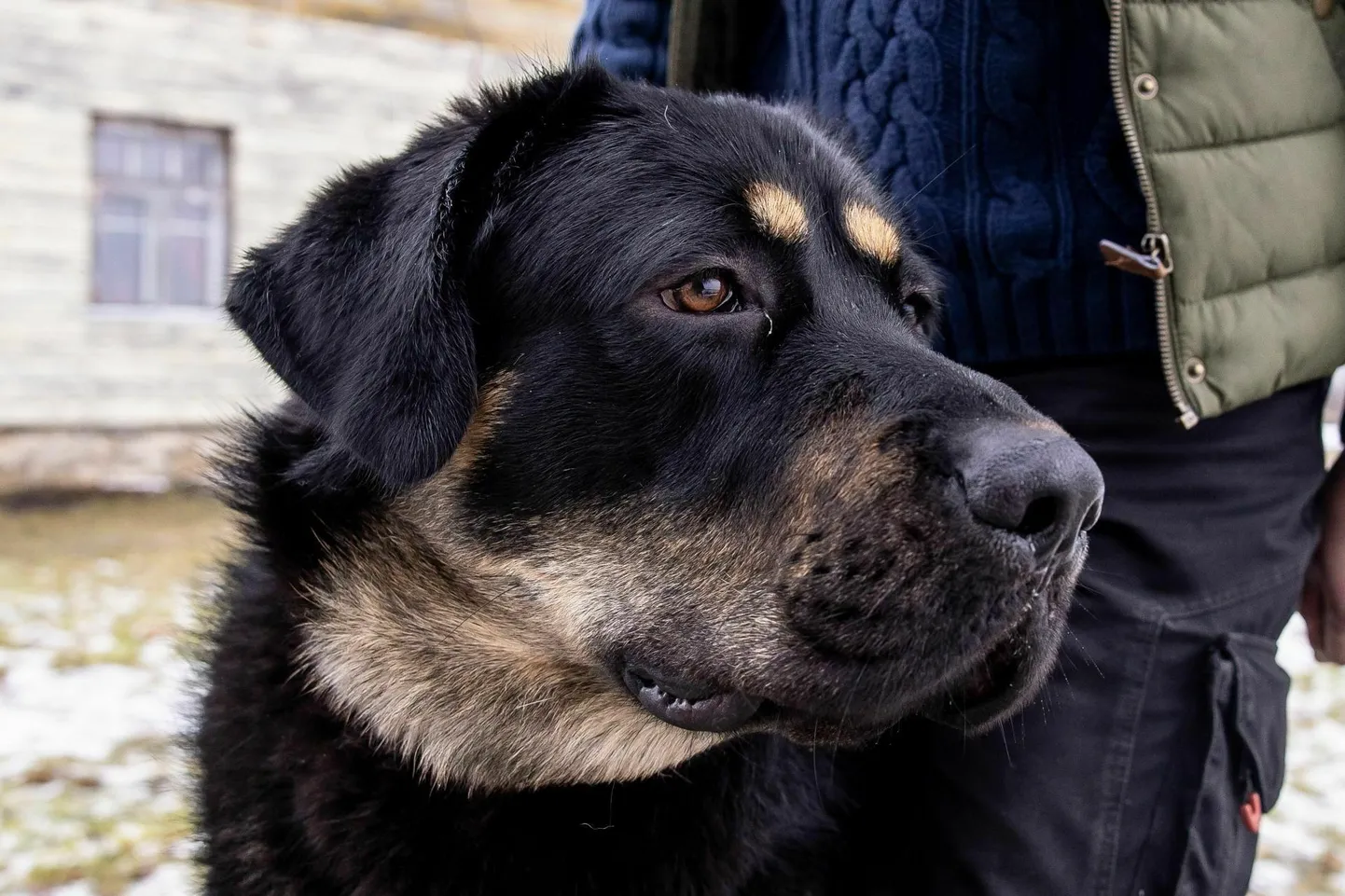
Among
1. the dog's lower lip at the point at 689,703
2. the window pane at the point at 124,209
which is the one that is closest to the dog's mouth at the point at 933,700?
the dog's lower lip at the point at 689,703

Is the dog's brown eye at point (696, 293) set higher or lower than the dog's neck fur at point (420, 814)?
higher

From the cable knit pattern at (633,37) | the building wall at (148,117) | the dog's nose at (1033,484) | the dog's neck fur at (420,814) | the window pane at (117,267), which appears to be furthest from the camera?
the window pane at (117,267)

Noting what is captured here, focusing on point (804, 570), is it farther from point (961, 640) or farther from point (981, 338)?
point (981, 338)

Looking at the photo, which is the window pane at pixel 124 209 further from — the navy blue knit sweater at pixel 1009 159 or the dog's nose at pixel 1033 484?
the dog's nose at pixel 1033 484

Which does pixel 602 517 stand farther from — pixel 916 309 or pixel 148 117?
pixel 148 117

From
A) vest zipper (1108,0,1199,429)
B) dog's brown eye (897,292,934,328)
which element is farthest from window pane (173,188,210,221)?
vest zipper (1108,0,1199,429)

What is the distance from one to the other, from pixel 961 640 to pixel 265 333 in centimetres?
132

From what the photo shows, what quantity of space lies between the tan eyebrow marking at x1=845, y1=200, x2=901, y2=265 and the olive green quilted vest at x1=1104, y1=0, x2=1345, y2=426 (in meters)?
0.47

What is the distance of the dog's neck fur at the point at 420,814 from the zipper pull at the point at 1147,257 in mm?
1161

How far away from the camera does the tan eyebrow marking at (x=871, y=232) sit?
2.32m

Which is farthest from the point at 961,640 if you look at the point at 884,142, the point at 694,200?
the point at 884,142

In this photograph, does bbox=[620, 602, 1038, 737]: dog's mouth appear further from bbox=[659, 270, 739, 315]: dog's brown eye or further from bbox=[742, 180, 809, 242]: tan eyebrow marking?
bbox=[742, 180, 809, 242]: tan eyebrow marking

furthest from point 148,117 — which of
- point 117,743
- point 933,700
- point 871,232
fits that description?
point 933,700

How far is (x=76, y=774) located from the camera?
471cm
